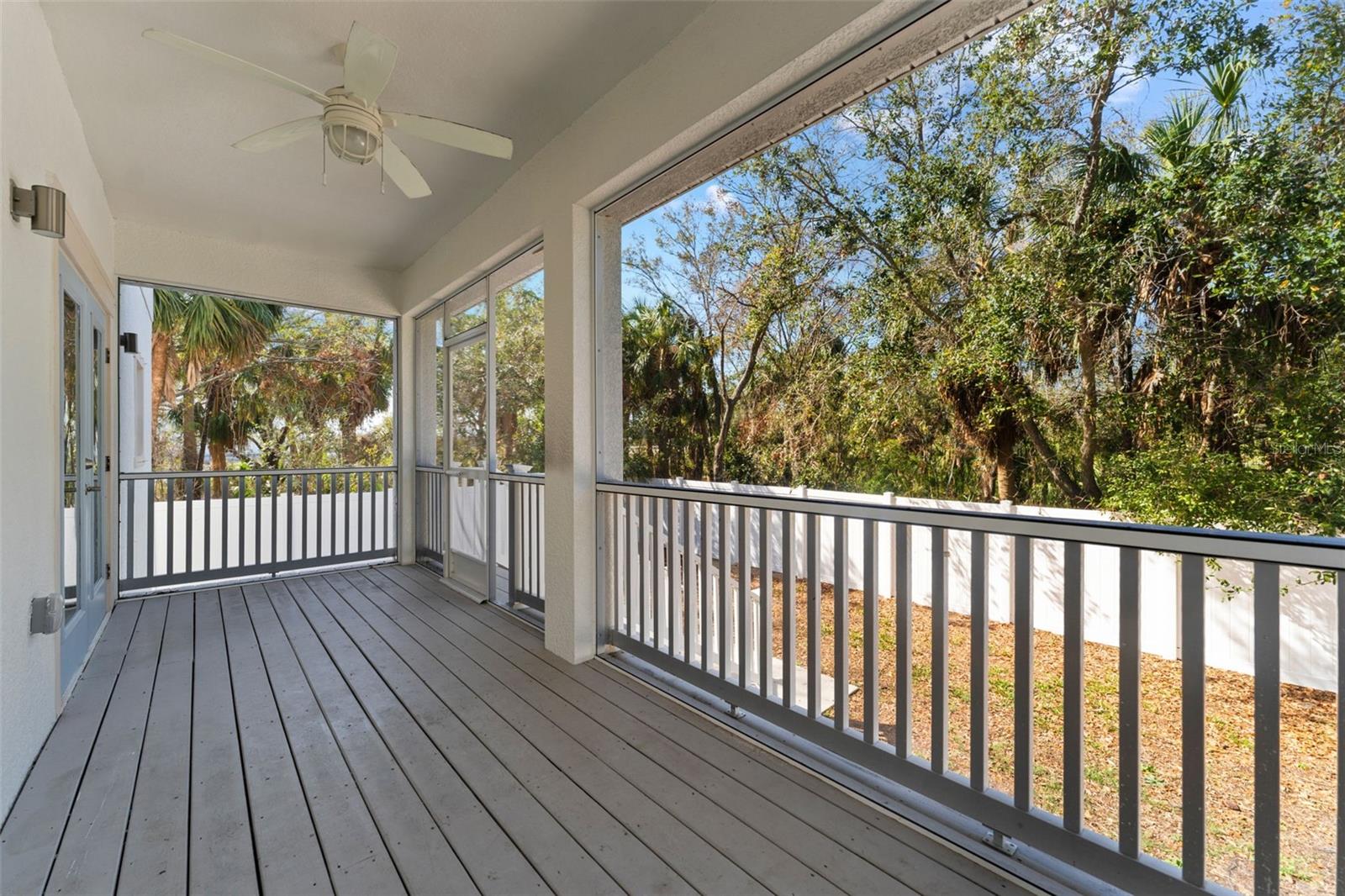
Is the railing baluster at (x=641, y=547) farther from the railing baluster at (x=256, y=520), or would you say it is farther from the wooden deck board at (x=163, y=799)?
the railing baluster at (x=256, y=520)

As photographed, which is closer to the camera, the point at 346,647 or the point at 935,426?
the point at 935,426

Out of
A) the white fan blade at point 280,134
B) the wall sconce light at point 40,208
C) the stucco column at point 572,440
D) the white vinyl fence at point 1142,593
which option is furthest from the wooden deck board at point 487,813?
the white fan blade at point 280,134

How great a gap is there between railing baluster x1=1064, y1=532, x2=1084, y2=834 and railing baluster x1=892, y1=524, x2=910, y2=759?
1.35 ft

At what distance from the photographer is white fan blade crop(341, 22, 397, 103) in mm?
1896

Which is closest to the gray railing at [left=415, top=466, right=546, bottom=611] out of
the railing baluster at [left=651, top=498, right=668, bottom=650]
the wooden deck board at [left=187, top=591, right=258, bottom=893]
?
the railing baluster at [left=651, top=498, right=668, bottom=650]

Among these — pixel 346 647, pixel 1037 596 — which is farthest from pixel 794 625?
pixel 346 647

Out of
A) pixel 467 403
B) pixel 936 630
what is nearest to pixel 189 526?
pixel 467 403

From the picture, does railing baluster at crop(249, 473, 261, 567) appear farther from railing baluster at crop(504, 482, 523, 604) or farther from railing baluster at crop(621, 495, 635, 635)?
railing baluster at crop(621, 495, 635, 635)

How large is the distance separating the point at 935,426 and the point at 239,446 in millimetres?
8214

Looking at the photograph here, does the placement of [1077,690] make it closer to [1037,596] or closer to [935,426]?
[1037,596]

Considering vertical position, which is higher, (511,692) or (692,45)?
(692,45)

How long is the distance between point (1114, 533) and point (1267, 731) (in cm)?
45

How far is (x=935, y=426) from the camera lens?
170 centimetres

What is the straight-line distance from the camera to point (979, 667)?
1.62m
